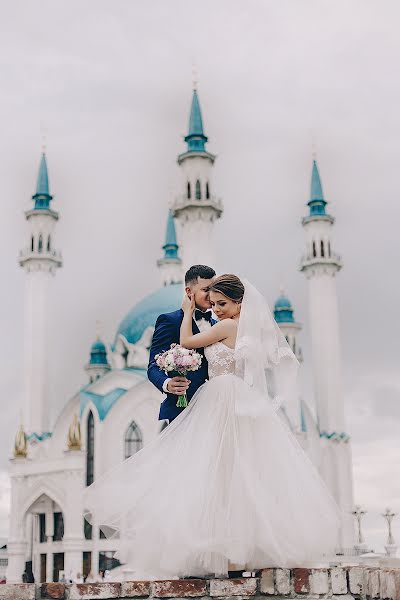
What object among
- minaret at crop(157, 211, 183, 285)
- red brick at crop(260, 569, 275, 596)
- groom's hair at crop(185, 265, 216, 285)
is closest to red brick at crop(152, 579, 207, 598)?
red brick at crop(260, 569, 275, 596)

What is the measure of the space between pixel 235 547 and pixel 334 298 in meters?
33.1

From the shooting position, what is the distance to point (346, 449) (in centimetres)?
3675

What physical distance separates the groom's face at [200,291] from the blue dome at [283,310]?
37518 mm

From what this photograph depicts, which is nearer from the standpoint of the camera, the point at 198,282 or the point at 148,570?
the point at 148,570

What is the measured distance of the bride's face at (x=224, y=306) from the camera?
18.9 ft

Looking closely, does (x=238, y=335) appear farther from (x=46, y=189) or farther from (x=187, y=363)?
(x=46, y=189)

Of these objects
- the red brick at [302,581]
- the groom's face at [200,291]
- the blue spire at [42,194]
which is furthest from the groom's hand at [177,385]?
the blue spire at [42,194]

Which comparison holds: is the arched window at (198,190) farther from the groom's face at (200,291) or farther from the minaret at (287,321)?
the groom's face at (200,291)

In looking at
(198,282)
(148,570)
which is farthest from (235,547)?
(198,282)

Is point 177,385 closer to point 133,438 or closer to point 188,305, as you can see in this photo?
point 188,305

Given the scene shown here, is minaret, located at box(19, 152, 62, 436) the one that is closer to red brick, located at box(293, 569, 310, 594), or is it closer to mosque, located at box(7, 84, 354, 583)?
mosque, located at box(7, 84, 354, 583)

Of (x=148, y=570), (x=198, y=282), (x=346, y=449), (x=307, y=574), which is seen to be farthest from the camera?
(x=346, y=449)

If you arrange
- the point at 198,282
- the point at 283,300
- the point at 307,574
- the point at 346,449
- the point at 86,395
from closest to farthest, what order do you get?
1. the point at 307,574
2. the point at 198,282
3. the point at 86,395
4. the point at 346,449
5. the point at 283,300

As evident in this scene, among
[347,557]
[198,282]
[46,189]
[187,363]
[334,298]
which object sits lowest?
[347,557]
